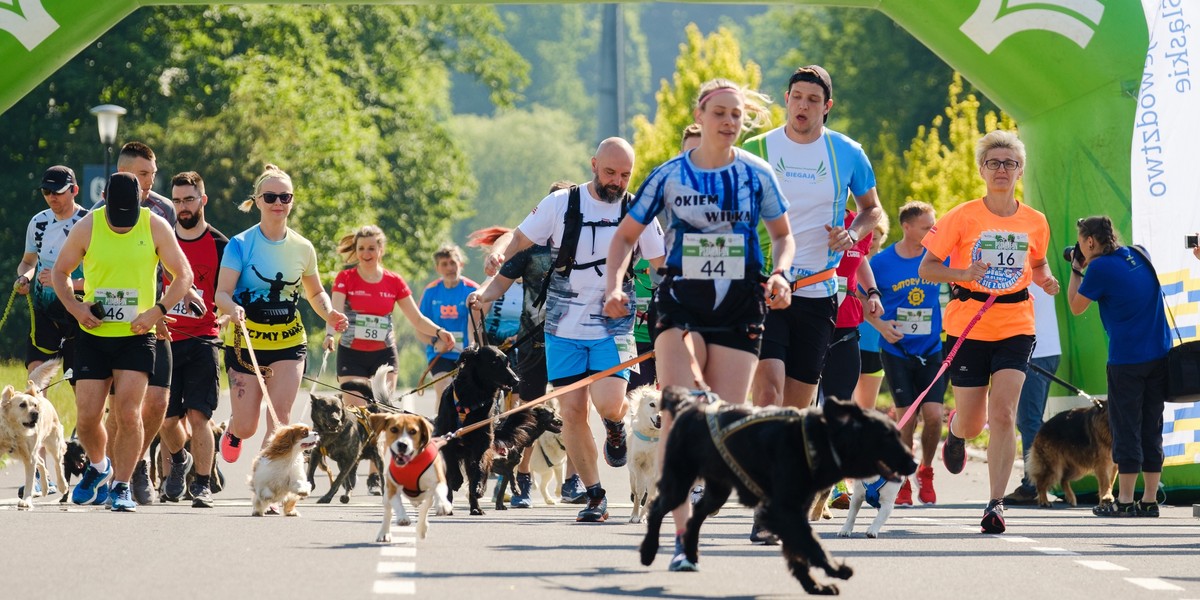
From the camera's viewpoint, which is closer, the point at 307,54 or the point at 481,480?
the point at 481,480

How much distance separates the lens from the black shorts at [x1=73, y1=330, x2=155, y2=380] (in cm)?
1155

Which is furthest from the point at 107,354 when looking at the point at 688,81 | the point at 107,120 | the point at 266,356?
the point at 688,81

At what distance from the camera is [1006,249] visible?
11023 millimetres

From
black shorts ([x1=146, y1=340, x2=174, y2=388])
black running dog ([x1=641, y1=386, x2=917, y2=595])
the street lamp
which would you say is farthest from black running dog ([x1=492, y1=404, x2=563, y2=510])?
the street lamp

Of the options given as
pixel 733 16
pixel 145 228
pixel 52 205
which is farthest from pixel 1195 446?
pixel 733 16

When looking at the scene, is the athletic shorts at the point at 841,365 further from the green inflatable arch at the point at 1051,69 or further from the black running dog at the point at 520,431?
the green inflatable arch at the point at 1051,69

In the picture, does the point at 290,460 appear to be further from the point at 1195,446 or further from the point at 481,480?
the point at 1195,446

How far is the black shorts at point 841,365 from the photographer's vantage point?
12438 mm

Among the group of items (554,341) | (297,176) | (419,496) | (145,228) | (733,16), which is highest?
(733,16)

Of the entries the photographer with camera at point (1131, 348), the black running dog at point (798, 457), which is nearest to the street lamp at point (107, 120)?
the photographer with camera at point (1131, 348)

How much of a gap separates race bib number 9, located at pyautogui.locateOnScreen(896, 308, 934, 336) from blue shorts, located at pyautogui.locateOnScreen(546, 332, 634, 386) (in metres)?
3.47

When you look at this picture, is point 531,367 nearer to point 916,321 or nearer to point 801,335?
point 916,321

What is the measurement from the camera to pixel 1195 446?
13.6m

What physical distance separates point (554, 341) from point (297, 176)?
37.4m
